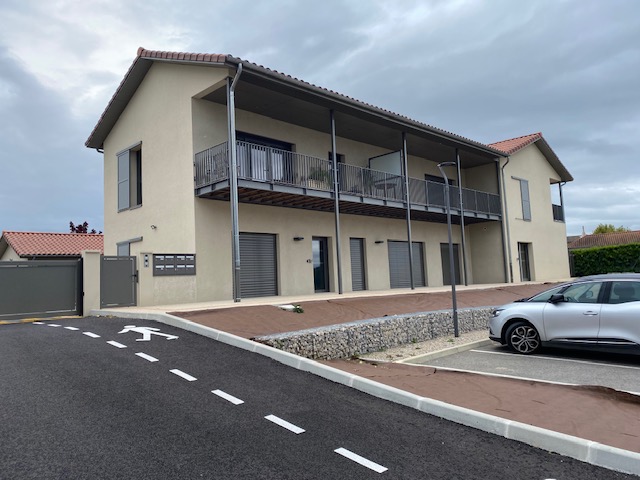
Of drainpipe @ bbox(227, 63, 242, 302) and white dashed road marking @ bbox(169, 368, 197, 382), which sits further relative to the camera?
drainpipe @ bbox(227, 63, 242, 302)

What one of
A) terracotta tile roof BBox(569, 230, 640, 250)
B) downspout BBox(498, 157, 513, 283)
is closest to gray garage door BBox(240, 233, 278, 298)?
downspout BBox(498, 157, 513, 283)

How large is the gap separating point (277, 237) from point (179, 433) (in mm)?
11529

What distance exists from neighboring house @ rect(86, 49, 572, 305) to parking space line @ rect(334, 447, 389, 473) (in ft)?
27.6

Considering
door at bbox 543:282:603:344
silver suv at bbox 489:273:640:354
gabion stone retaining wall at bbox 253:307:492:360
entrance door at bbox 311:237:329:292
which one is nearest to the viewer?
silver suv at bbox 489:273:640:354

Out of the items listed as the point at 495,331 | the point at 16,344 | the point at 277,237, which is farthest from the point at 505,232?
the point at 16,344

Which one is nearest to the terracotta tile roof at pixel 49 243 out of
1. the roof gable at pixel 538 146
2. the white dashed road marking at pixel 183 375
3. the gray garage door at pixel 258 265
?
the gray garage door at pixel 258 265

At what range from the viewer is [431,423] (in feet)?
15.1

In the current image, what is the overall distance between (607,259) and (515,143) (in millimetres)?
12274

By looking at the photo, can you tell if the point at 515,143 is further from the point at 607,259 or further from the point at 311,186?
the point at 311,186

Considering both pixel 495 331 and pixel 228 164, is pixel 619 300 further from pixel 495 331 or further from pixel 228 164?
pixel 228 164

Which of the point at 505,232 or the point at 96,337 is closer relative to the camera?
the point at 96,337

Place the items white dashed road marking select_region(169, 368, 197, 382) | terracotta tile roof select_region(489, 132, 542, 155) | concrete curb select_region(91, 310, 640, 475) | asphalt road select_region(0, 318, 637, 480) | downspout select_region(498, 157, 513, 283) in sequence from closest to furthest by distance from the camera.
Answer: asphalt road select_region(0, 318, 637, 480), concrete curb select_region(91, 310, 640, 475), white dashed road marking select_region(169, 368, 197, 382), downspout select_region(498, 157, 513, 283), terracotta tile roof select_region(489, 132, 542, 155)

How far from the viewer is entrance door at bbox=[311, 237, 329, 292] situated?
16.7 meters

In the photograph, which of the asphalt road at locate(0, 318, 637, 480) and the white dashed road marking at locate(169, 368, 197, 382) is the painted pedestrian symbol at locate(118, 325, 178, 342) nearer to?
the asphalt road at locate(0, 318, 637, 480)
